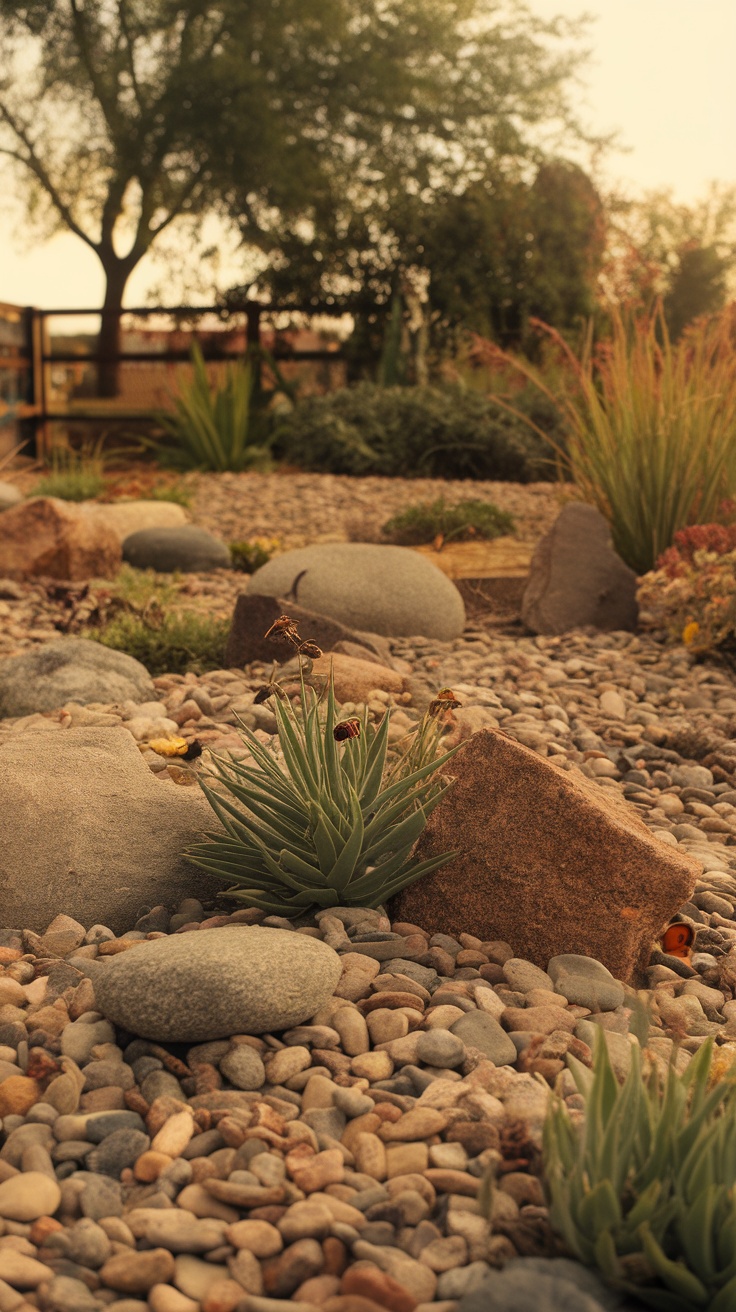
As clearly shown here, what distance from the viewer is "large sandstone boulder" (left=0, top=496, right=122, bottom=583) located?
24.9 ft

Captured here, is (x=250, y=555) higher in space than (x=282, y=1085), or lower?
higher

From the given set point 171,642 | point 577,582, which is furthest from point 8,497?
point 577,582

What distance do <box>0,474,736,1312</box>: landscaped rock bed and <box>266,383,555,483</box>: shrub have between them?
31.9 feet

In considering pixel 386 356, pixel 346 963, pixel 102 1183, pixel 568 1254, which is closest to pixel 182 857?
pixel 346 963

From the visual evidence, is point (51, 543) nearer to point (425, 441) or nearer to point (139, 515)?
point (139, 515)

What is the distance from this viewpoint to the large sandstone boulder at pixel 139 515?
8.98 meters

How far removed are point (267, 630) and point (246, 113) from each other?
15166mm

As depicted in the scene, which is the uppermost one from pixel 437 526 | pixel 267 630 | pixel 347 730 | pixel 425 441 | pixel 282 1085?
pixel 425 441

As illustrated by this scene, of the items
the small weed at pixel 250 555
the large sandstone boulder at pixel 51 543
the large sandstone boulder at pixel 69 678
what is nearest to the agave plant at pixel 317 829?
the large sandstone boulder at pixel 69 678

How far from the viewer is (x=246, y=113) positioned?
17938 millimetres

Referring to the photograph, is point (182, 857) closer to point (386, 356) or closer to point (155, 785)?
point (155, 785)

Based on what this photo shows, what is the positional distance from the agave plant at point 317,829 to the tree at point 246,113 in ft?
51.7

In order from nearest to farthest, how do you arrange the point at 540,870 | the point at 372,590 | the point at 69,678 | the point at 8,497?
the point at 540,870 < the point at 69,678 < the point at 372,590 < the point at 8,497

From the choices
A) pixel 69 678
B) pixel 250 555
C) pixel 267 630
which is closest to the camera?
pixel 69 678
